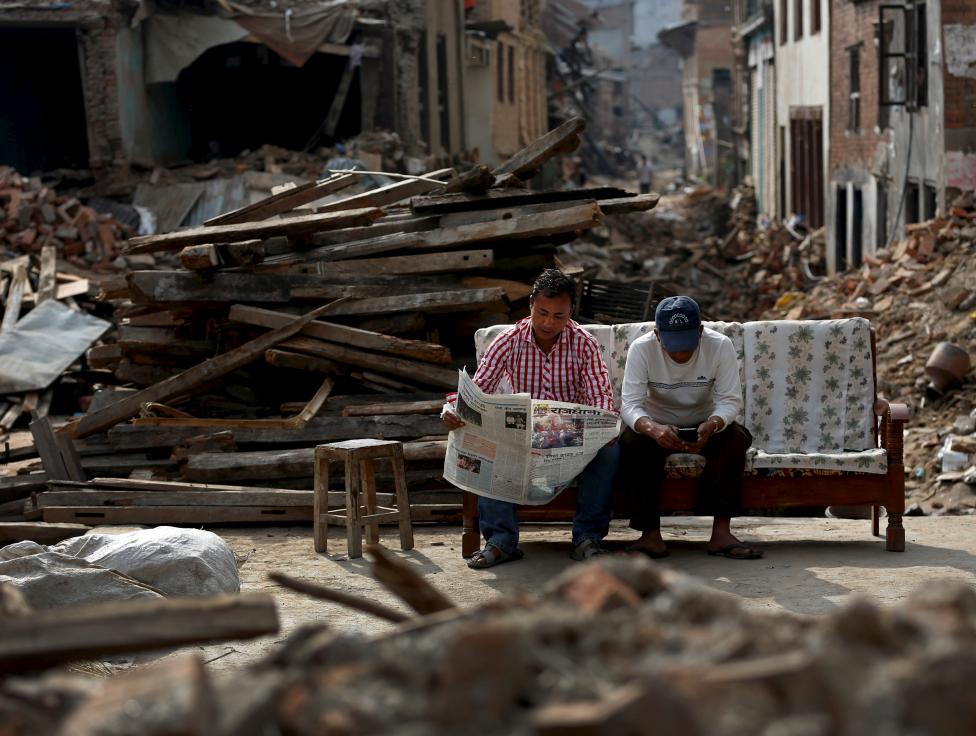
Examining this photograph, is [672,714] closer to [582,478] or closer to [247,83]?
[582,478]

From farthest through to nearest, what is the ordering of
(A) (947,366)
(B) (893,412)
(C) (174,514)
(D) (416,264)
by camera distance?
(A) (947,366)
(D) (416,264)
(C) (174,514)
(B) (893,412)

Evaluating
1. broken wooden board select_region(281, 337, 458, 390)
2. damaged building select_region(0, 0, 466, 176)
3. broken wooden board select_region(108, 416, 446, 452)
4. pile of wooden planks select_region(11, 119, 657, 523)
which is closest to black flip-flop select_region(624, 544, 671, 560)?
pile of wooden planks select_region(11, 119, 657, 523)

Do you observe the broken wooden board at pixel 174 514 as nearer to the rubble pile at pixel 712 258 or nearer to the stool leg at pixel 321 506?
the stool leg at pixel 321 506

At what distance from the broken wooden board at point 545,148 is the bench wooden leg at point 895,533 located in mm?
3819

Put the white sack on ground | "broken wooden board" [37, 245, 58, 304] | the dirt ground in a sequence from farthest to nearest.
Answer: "broken wooden board" [37, 245, 58, 304]
the dirt ground
the white sack on ground

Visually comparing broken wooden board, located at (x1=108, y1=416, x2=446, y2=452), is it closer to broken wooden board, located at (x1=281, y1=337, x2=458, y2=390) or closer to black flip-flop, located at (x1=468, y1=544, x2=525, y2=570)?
broken wooden board, located at (x1=281, y1=337, x2=458, y2=390)

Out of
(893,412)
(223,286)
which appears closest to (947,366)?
(893,412)

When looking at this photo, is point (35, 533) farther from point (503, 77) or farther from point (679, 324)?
point (503, 77)

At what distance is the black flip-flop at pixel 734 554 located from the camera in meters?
7.70

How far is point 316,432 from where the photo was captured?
9.48m

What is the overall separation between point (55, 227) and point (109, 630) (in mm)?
17597

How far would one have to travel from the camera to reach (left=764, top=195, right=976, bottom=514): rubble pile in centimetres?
1102

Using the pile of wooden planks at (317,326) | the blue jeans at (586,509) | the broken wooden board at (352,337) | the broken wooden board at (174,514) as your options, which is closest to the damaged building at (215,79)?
the pile of wooden planks at (317,326)

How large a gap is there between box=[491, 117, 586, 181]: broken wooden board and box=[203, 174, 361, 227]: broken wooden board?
1.55 meters
